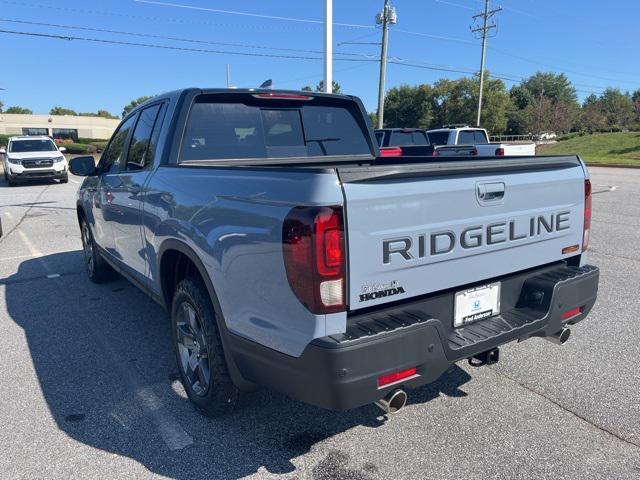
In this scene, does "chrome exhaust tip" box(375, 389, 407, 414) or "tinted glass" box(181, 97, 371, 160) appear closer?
"chrome exhaust tip" box(375, 389, 407, 414)

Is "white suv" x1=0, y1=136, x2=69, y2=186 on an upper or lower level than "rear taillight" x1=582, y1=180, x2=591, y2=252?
lower

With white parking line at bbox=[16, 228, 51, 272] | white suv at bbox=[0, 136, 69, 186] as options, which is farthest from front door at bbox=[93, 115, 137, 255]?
white suv at bbox=[0, 136, 69, 186]

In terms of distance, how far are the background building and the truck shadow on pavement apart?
277 ft

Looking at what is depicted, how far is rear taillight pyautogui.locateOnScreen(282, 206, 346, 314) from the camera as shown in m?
2.12

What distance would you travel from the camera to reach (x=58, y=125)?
84438mm

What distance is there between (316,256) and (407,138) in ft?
46.4

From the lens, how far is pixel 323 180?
2.12m

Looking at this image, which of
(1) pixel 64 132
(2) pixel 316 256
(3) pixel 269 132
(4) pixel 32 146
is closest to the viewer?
(2) pixel 316 256

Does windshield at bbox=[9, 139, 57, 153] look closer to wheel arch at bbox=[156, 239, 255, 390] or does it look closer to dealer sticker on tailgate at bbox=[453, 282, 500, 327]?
wheel arch at bbox=[156, 239, 255, 390]

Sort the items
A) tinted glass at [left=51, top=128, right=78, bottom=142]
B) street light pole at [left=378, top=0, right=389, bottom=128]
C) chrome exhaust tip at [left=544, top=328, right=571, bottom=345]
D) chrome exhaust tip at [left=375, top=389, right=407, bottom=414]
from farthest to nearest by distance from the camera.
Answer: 1. tinted glass at [left=51, top=128, right=78, bottom=142]
2. street light pole at [left=378, top=0, right=389, bottom=128]
3. chrome exhaust tip at [left=544, top=328, right=571, bottom=345]
4. chrome exhaust tip at [left=375, top=389, right=407, bottom=414]

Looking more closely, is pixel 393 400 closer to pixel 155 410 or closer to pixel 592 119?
pixel 155 410

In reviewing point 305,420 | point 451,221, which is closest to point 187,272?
point 305,420

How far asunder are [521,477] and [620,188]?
1632 centimetres

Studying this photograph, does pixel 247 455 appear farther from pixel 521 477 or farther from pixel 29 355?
pixel 29 355
